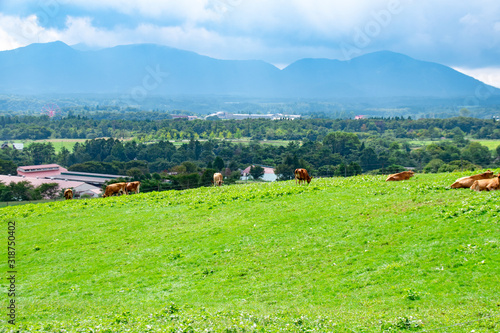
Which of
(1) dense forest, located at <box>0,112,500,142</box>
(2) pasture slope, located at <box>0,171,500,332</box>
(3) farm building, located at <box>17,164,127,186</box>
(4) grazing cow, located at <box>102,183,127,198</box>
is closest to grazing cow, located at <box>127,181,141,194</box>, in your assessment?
(4) grazing cow, located at <box>102,183,127,198</box>

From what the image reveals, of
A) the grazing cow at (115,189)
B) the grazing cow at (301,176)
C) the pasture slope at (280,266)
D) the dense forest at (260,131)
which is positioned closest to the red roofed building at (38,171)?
the dense forest at (260,131)

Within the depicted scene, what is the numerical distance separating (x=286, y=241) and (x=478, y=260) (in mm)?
6407

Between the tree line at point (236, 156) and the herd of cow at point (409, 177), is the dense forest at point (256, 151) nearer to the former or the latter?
the tree line at point (236, 156)

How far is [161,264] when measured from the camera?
15273 mm

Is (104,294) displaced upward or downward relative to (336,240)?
downward

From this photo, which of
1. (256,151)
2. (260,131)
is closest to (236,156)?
(256,151)

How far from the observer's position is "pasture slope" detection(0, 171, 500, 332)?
977 centimetres

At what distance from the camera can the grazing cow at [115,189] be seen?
1286 inches

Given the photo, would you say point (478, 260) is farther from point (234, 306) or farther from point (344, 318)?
point (234, 306)

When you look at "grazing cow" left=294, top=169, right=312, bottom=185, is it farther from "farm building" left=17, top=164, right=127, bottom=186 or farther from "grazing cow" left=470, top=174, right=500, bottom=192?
"farm building" left=17, top=164, right=127, bottom=186

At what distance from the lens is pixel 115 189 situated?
108 ft

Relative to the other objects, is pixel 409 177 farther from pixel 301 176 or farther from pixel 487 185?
pixel 487 185

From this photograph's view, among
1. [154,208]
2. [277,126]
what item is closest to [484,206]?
[154,208]

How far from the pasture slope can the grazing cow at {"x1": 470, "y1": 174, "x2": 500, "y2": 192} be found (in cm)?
40
